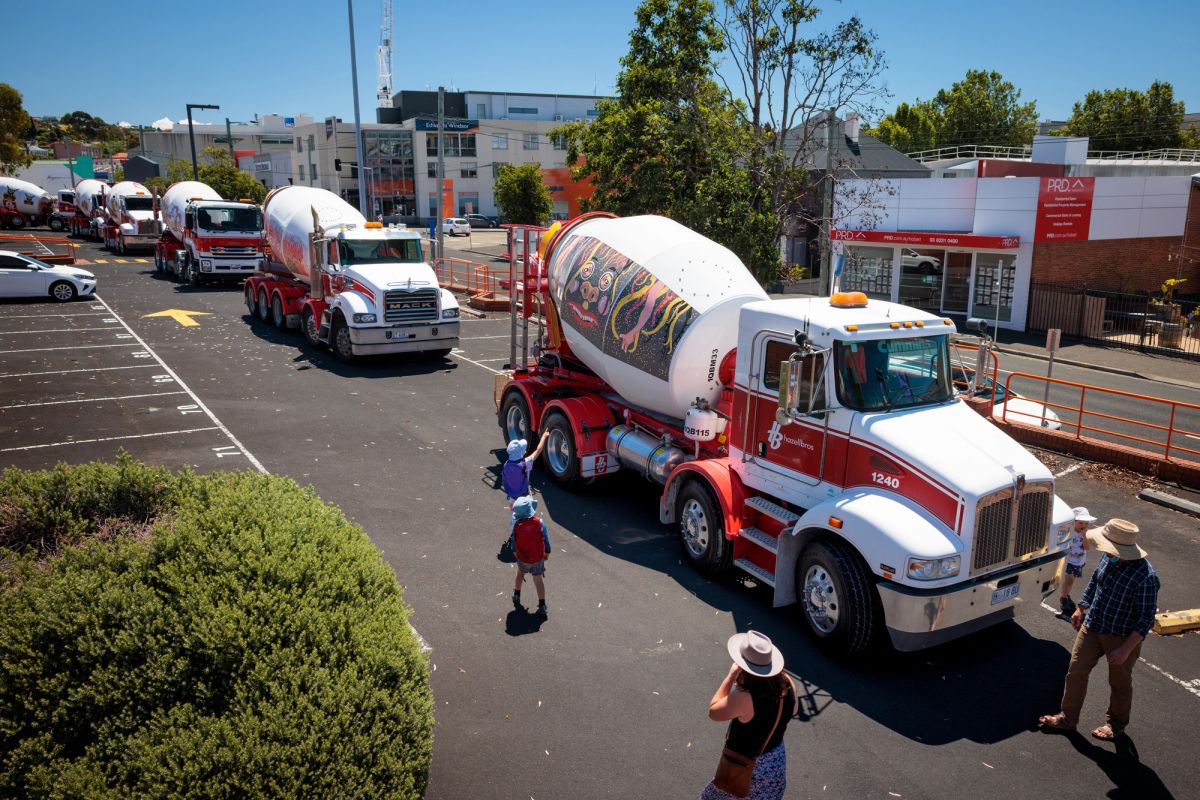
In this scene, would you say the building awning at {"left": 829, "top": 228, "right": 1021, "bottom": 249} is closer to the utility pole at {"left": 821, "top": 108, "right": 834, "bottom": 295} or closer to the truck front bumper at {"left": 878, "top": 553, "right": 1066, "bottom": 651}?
the utility pole at {"left": 821, "top": 108, "right": 834, "bottom": 295}

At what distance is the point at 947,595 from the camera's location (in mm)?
6961

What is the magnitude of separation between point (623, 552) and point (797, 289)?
3067 cm

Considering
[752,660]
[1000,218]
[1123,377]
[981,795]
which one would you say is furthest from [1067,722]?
[1000,218]

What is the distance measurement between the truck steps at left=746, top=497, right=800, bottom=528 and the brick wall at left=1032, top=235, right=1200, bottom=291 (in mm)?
23637

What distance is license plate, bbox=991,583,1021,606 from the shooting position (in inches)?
288

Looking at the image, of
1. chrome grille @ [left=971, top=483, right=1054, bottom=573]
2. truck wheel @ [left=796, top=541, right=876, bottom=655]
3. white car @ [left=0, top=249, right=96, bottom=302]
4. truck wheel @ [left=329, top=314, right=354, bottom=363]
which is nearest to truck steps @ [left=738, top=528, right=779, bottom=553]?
truck wheel @ [left=796, top=541, right=876, bottom=655]

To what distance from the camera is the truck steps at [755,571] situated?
8414 millimetres

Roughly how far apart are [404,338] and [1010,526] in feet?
49.2

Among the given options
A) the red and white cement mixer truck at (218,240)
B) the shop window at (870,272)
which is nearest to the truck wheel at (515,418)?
the red and white cement mixer truck at (218,240)

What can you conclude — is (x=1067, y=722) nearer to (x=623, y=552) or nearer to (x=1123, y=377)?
(x=623, y=552)

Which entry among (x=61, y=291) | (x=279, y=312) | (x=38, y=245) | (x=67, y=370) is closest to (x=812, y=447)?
(x=67, y=370)

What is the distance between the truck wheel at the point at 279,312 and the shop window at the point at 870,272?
2094 centimetres

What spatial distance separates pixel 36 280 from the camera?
28219mm

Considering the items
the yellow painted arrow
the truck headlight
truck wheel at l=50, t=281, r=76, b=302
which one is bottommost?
the truck headlight
